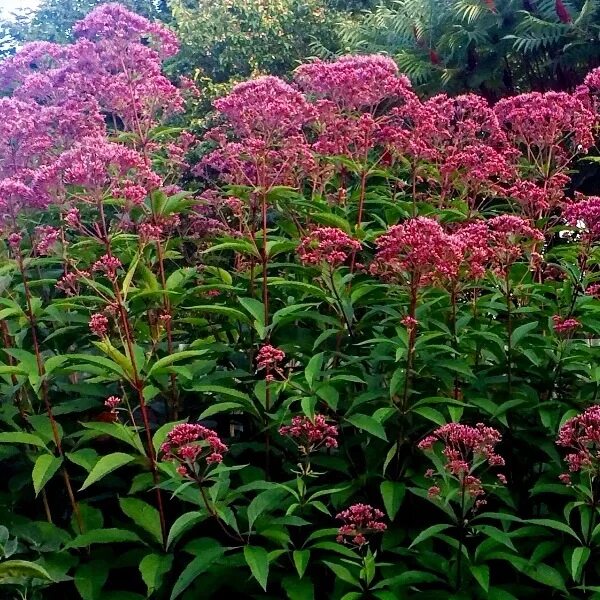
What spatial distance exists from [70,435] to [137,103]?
1.51 m

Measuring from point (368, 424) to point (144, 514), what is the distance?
0.78m

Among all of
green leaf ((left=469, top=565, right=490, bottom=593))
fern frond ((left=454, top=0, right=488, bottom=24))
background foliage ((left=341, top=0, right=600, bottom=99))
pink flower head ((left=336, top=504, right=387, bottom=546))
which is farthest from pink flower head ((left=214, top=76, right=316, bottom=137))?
fern frond ((left=454, top=0, right=488, bottom=24))

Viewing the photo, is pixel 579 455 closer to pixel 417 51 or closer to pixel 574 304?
pixel 574 304

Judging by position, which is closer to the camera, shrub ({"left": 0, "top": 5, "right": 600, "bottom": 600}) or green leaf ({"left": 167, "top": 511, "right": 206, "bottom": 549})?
green leaf ({"left": 167, "top": 511, "right": 206, "bottom": 549})

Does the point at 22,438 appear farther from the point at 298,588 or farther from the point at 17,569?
the point at 298,588

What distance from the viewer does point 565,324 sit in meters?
3.06

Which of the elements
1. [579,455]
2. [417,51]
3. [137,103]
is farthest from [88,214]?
[417,51]

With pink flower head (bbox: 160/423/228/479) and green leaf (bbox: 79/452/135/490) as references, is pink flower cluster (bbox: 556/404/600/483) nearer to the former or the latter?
pink flower head (bbox: 160/423/228/479)

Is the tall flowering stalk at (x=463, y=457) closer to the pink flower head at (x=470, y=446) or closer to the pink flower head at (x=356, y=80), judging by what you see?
the pink flower head at (x=470, y=446)

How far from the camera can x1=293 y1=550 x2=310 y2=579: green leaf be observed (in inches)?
103

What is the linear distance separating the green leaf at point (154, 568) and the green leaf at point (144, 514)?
0.25 feet

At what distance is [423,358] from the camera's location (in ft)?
10.2

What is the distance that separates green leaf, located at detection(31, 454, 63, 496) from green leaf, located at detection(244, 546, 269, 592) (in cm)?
67

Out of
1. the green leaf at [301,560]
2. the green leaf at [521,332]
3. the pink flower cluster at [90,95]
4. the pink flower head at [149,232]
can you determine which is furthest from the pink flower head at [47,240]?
the green leaf at [521,332]
